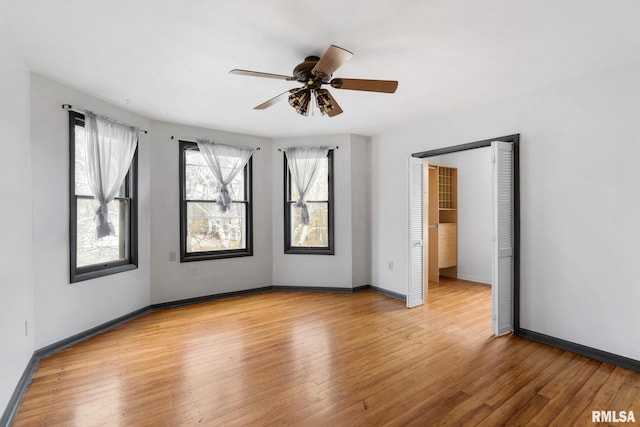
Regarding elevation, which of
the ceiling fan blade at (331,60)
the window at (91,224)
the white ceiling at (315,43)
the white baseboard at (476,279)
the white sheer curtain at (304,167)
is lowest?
the white baseboard at (476,279)

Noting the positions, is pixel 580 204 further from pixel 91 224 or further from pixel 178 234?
pixel 91 224

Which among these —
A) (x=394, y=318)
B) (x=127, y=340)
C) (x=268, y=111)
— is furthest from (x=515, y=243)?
(x=127, y=340)

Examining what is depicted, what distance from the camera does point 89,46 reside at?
93.0 inches

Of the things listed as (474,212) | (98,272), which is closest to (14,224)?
(98,272)

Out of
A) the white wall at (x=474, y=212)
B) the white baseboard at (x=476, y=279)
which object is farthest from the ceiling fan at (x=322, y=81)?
the white baseboard at (x=476, y=279)

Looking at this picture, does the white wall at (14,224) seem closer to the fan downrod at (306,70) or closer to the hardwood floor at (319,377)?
the hardwood floor at (319,377)

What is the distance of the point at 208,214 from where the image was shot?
4.72 metres

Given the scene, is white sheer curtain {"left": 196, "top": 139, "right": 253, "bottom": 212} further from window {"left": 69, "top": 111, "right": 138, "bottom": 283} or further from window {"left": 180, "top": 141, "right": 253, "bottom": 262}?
window {"left": 69, "top": 111, "right": 138, "bottom": 283}

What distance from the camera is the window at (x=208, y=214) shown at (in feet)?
14.8

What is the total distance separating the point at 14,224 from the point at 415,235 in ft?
13.3

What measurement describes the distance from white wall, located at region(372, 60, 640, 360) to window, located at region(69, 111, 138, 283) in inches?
173

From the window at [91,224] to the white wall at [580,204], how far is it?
14.5 ft

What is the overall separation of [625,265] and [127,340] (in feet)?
15.5

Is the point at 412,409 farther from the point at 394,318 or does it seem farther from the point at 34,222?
the point at 34,222
